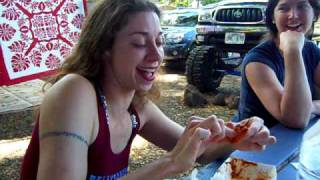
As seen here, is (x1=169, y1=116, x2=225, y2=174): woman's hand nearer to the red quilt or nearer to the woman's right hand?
the woman's right hand

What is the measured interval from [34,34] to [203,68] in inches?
128

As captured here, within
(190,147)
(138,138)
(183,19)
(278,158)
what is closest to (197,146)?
(190,147)

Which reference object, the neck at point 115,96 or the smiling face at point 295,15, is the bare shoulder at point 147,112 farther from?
the smiling face at point 295,15

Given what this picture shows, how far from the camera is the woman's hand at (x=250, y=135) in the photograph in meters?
1.38

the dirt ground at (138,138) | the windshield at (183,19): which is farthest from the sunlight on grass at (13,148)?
the windshield at (183,19)

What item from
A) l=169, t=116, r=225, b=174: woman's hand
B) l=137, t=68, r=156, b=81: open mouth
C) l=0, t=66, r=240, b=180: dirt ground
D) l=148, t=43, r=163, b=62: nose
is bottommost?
l=0, t=66, r=240, b=180: dirt ground

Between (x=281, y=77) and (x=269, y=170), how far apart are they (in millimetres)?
1025

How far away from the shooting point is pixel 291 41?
1.99 m

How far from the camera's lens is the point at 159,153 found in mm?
3643

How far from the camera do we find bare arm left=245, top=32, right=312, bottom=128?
1847 millimetres

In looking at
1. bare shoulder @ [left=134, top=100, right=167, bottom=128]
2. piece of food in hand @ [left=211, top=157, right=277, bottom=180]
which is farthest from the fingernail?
bare shoulder @ [left=134, top=100, right=167, bottom=128]

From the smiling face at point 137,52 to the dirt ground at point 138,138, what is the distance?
0.90 m

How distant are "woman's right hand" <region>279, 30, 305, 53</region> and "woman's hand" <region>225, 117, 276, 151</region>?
692 millimetres

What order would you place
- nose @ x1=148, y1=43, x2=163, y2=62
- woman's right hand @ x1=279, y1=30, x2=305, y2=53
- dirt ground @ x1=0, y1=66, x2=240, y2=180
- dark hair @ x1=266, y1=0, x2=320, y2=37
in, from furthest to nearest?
1. dirt ground @ x1=0, y1=66, x2=240, y2=180
2. dark hair @ x1=266, y1=0, x2=320, y2=37
3. woman's right hand @ x1=279, y1=30, x2=305, y2=53
4. nose @ x1=148, y1=43, x2=163, y2=62
